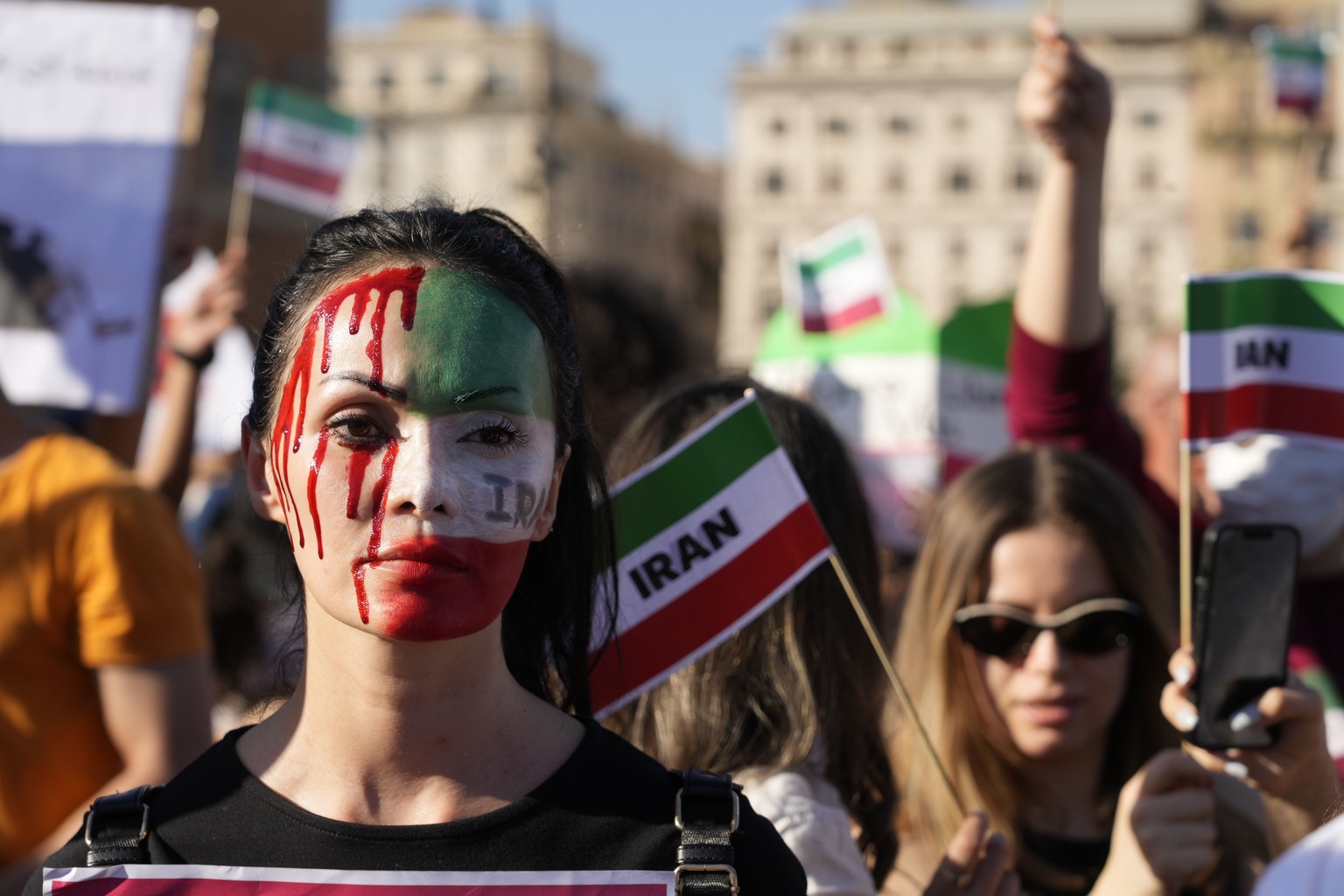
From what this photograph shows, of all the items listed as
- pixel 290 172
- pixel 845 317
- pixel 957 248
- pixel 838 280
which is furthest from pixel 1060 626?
pixel 957 248

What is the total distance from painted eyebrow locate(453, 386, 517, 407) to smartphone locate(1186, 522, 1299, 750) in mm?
1198

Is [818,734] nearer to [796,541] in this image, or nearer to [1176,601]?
[796,541]

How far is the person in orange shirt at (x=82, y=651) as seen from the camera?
319cm

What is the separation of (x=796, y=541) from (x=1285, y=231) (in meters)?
3.81

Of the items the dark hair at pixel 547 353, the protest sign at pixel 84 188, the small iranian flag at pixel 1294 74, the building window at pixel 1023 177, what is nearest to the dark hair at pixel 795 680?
the dark hair at pixel 547 353

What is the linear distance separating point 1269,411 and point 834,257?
17.4 ft

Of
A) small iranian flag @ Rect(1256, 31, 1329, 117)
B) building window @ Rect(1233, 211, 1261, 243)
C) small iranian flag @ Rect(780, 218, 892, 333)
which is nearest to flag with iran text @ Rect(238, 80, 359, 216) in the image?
small iranian flag @ Rect(780, 218, 892, 333)

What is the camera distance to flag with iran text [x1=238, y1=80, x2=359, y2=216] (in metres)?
7.06

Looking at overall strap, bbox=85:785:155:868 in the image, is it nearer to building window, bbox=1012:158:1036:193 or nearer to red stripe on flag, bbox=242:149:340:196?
red stripe on flag, bbox=242:149:340:196

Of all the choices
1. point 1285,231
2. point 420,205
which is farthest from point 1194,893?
point 1285,231

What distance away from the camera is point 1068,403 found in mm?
3617

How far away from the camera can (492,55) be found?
80938 millimetres

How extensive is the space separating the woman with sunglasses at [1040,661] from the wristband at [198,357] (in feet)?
6.81

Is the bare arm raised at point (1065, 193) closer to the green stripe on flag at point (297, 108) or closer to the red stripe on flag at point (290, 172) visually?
the red stripe on flag at point (290, 172)
